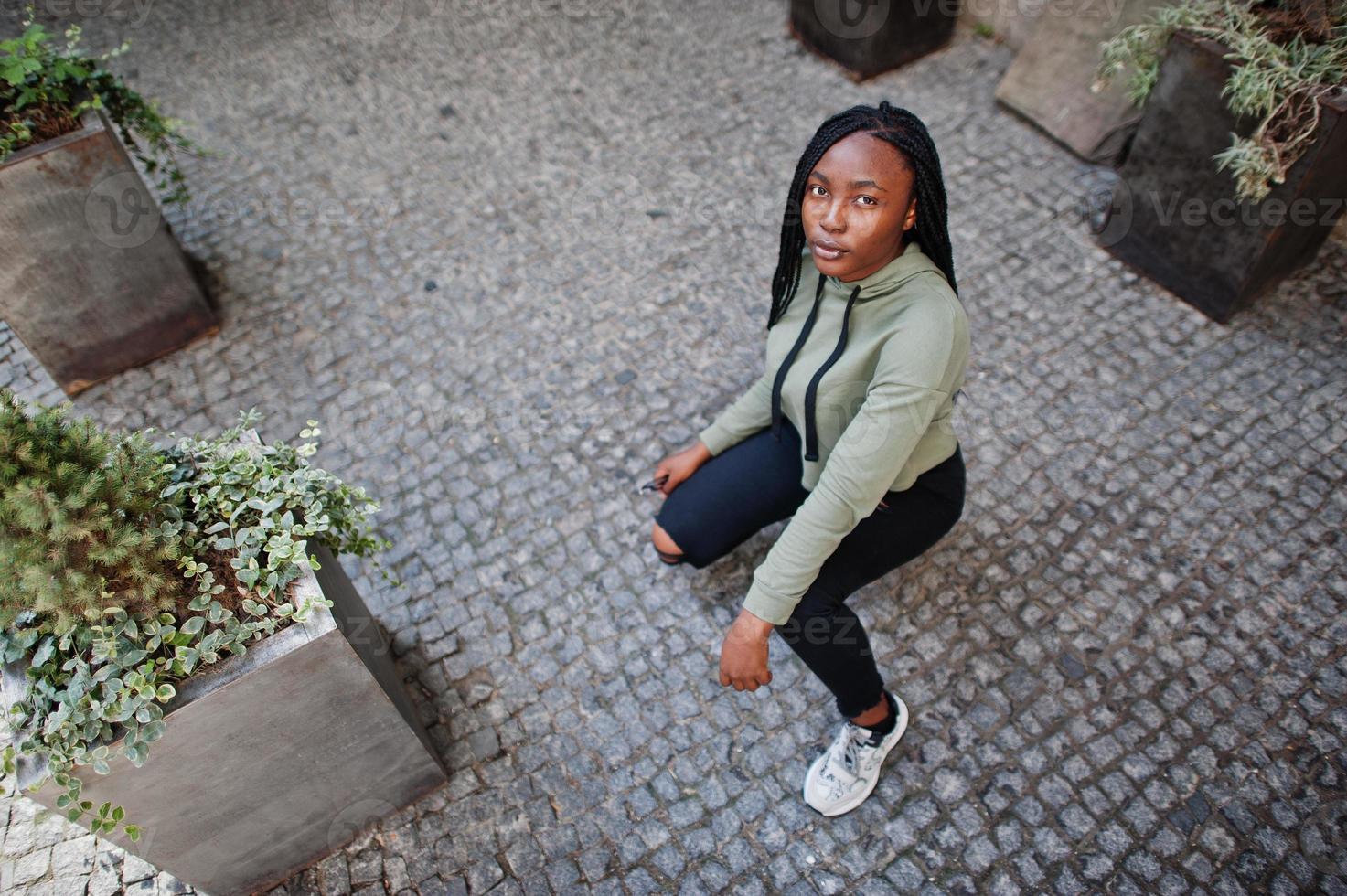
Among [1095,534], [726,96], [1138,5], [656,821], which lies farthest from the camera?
[726,96]

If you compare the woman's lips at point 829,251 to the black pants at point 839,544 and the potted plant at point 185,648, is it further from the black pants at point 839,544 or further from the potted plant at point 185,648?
the potted plant at point 185,648

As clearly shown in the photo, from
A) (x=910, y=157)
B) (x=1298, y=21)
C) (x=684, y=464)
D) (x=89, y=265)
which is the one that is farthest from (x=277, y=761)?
(x=1298, y=21)

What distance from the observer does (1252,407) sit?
386 cm

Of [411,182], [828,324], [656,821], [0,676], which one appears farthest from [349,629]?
[411,182]

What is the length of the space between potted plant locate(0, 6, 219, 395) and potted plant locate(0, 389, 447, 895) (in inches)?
76.6

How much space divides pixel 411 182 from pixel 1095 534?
13.6ft

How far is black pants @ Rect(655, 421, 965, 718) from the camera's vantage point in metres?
2.66

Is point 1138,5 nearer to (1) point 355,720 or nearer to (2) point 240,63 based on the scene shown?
(1) point 355,720

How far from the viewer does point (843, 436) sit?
2377 mm

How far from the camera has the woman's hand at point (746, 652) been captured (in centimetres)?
246

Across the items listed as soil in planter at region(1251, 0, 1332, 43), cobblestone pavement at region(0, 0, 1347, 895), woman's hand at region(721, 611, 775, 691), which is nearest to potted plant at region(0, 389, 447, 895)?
cobblestone pavement at region(0, 0, 1347, 895)

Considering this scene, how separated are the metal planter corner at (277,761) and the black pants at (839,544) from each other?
118cm

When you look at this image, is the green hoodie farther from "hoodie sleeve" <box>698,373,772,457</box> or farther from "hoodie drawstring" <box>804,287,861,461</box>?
"hoodie sleeve" <box>698,373,772,457</box>

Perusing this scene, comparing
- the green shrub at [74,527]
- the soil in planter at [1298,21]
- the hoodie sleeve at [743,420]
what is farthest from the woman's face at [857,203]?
the soil in planter at [1298,21]
